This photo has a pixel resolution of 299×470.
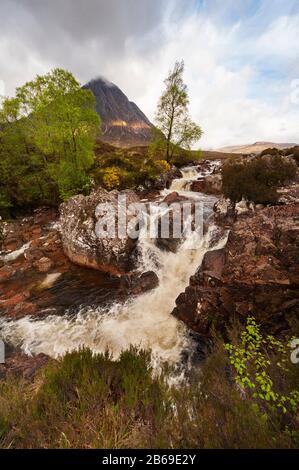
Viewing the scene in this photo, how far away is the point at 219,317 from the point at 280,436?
4.62 m

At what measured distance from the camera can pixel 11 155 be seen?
719 inches

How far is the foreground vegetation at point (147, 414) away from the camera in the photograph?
2.33 m

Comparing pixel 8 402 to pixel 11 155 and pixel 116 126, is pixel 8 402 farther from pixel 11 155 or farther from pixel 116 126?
pixel 116 126

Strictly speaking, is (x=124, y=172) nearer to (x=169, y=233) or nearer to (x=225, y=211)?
(x=169, y=233)

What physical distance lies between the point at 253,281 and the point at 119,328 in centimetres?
476

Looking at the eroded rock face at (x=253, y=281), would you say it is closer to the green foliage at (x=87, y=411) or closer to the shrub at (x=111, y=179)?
the green foliage at (x=87, y=411)

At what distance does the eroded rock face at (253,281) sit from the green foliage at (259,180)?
8.11ft

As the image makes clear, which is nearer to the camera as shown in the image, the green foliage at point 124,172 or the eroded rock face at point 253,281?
the eroded rock face at point 253,281

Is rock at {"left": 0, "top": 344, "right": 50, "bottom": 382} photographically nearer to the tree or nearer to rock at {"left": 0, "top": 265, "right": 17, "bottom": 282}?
rock at {"left": 0, "top": 265, "right": 17, "bottom": 282}

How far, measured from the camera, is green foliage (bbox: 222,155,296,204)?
33.8ft

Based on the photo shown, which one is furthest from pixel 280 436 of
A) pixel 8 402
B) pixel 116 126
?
pixel 116 126

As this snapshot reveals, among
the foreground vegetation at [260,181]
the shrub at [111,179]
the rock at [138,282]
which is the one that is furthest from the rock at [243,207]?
the shrub at [111,179]

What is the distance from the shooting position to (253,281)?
6.39m

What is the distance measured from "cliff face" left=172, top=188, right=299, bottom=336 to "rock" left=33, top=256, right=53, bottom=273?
7001 millimetres
